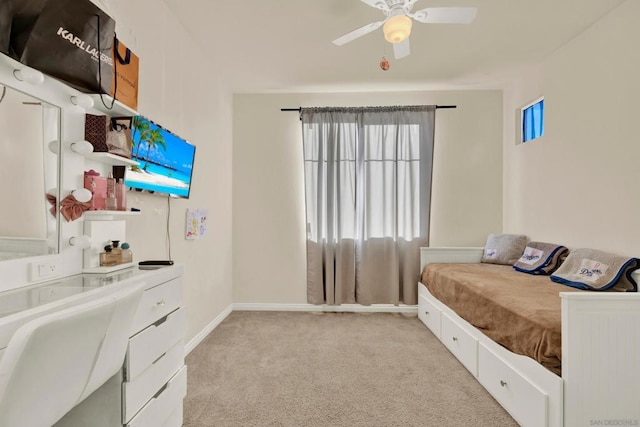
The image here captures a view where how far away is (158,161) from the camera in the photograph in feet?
6.93

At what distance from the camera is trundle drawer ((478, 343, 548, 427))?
1600 mm

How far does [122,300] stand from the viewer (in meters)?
0.88

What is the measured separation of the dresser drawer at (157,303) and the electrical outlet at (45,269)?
38cm

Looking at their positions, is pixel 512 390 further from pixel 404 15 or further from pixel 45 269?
pixel 45 269

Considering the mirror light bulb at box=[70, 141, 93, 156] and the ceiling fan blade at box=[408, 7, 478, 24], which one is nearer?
the mirror light bulb at box=[70, 141, 93, 156]

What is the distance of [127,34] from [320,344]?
2.71m

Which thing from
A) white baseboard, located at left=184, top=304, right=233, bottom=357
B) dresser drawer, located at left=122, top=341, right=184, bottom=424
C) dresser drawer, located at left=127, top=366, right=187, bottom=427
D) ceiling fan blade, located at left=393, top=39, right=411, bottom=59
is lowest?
white baseboard, located at left=184, top=304, right=233, bottom=357

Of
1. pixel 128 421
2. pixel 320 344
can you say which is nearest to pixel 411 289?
pixel 320 344

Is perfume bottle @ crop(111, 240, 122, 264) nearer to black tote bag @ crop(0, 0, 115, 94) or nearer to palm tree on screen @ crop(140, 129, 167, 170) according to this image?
palm tree on screen @ crop(140, 129, 167, 170)

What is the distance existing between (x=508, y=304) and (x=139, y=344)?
2005mm

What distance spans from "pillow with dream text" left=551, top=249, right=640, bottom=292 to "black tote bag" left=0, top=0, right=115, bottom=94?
3.14 metres

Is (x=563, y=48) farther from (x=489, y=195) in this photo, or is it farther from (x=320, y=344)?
(x=320, y=344)

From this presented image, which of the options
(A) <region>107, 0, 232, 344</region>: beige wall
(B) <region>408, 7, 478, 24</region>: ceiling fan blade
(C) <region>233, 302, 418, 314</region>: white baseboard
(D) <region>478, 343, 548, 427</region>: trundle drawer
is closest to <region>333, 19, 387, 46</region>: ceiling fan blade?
(B) <region>408, 7, 478, 24</region>: ceiling fan blade

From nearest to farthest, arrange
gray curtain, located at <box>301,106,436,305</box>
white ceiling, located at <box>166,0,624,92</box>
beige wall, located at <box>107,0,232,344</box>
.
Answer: beige wall, located at <box>107,0,232,344</box>, white ceiling, located at <box>166,0,624,92</box>, gray curtain, located at <box>301,106,436,305</box>
